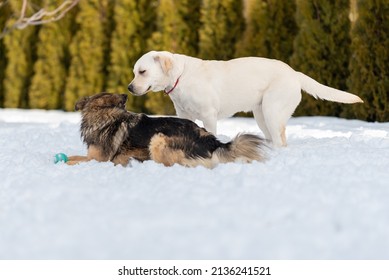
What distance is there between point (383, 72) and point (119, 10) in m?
5.53

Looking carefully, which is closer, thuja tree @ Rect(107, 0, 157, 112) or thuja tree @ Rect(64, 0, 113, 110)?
thuja tree @ Rect(107, 0, 157, 112)

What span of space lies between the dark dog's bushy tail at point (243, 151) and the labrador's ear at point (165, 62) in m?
1.47

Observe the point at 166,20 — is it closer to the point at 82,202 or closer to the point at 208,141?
the point at 208,141

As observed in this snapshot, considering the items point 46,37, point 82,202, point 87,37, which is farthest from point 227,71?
point 46,37

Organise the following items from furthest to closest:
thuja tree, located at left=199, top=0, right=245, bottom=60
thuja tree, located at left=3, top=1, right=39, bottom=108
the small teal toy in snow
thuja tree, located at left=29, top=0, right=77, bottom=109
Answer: thuja tree, located at left=3, top=1, right=39, bottom=108 → thuja tree, located at left=29, top=0, right=77, bottom=109 → thuja tree, located at left=199, top=0, right=245, bottom=60 → the small teal toy in snow

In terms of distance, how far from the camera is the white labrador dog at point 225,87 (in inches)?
265

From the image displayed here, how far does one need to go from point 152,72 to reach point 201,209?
3.00 metres

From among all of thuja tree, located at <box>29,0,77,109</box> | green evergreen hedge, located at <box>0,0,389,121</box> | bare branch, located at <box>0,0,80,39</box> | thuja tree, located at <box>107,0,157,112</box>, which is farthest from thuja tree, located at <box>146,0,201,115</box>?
thuja tree, located at <box>29,0,77,109</box>

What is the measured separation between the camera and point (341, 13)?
10570mm

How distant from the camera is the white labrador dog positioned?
6.74 meters

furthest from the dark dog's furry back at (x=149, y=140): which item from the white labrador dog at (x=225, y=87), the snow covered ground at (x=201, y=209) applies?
the white labrador dog at (x=225, y=87)

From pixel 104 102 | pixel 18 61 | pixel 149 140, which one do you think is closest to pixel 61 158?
pixel 104 102

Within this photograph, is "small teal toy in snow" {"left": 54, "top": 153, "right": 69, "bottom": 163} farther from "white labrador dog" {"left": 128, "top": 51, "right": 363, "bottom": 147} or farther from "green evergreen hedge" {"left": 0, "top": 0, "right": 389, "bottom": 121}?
"green evergreen hedge" {"left": 0, "top": 0, "right": 389, "bottom": 121}

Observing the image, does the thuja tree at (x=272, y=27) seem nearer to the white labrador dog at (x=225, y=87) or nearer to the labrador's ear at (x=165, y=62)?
the white labrador dog at (x=225, y=87)
